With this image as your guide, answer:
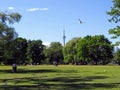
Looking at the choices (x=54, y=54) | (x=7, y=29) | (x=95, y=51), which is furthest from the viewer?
(x=54, y=54)

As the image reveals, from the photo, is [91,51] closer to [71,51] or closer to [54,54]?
[71,51]

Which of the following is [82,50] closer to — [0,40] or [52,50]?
[52,50]

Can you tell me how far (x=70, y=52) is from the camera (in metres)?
172

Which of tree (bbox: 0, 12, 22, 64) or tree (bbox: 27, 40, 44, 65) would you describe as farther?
tree (bbox: 27, 40, 44, 65)

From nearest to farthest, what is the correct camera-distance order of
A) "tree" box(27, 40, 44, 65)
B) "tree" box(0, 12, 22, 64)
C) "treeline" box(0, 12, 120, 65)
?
"tree" box(0, 12, 22, 64)
"treeline" box(0, 12, 120, 65)
"tree" box(27, 40, 44, 65)

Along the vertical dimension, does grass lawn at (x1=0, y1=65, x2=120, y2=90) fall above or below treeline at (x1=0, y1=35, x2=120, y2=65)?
below

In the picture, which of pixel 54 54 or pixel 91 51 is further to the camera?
pixel 54 54

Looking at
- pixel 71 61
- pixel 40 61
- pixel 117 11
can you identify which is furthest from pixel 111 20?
pixel 40 61

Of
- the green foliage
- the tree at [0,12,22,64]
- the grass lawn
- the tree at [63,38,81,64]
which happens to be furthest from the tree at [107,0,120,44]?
the tree at [63,38,81,64]

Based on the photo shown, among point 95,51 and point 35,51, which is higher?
point 35,51

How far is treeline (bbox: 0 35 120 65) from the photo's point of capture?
513ft

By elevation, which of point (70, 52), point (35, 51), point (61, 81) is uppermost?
point (35, 51)

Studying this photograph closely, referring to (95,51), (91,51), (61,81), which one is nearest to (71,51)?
(91,51)

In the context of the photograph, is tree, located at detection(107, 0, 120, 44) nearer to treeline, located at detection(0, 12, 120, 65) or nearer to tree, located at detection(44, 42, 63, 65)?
treeline, located at detection(0, 12, 120, 65)
